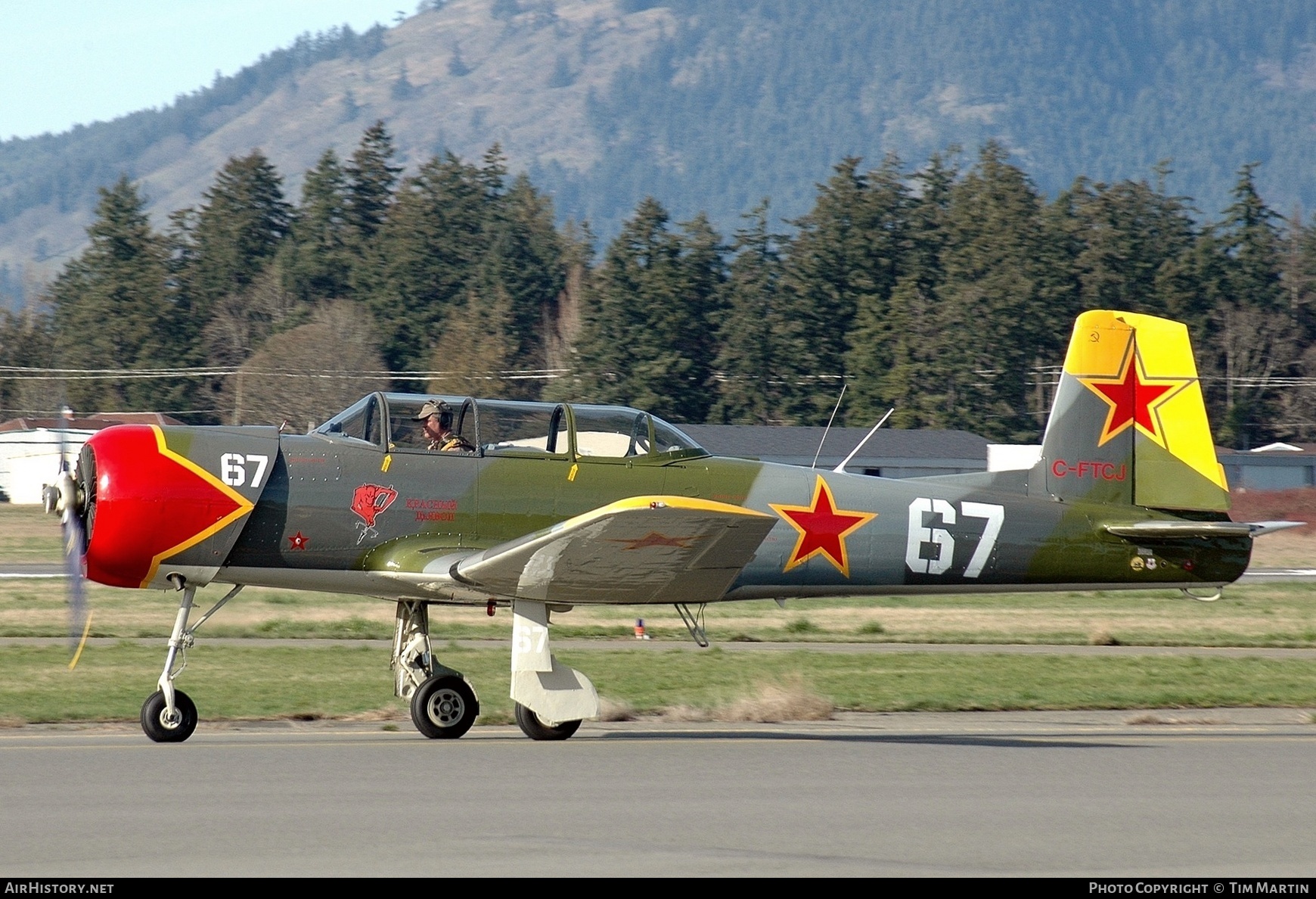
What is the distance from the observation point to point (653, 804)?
788 cm

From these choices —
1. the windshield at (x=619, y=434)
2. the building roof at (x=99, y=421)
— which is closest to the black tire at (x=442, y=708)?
the windshield at (x=619, y=434)

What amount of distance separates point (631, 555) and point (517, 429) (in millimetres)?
1511

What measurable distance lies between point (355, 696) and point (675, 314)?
5318cm

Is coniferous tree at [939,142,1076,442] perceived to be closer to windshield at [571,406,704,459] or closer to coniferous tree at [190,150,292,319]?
coniferous tree at [190,150,292,319]

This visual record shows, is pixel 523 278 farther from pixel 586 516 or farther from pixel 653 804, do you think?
pixel 653 804

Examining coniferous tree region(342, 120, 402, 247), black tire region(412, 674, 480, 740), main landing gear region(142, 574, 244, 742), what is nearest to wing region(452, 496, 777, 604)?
black tire region(412, 674, 480, 740)

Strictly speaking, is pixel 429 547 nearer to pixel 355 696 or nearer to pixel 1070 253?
pixel 355 696

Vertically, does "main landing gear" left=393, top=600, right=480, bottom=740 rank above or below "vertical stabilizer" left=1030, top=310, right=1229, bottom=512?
below

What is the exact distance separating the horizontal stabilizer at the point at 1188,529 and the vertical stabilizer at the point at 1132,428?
1.03 feet

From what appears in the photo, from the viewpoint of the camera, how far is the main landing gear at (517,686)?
10344 mm

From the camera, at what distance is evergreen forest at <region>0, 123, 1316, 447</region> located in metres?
63.5

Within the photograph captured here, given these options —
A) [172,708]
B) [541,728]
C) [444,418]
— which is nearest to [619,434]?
[444,418]

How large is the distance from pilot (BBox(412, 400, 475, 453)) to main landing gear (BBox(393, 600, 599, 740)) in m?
1.16

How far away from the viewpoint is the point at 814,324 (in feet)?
219
